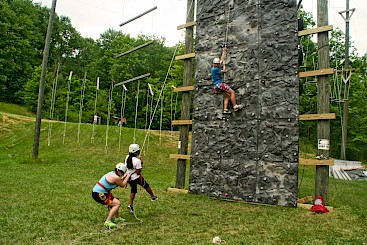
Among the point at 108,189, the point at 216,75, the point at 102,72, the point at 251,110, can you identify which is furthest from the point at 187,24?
the point at 102,72

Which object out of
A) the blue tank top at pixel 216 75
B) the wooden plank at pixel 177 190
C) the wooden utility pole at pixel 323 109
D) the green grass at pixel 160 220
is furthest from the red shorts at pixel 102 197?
the wooden utility pole at pixel 323 109

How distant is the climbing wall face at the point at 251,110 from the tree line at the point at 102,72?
13.1 metres

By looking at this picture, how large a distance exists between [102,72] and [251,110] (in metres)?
41.5

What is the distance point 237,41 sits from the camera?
860 cm

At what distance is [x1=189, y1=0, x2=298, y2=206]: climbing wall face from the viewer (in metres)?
7.68

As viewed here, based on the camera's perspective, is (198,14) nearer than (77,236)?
No

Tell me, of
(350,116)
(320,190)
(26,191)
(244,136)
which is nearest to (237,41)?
(244,136)

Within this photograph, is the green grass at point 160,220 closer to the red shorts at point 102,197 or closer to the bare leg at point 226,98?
the red shorts at point 102,197

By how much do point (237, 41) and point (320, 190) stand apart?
4.01m

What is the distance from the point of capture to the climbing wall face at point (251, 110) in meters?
7.68

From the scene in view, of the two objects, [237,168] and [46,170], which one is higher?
[237,168]

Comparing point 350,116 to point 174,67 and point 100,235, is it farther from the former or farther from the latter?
point 100,235

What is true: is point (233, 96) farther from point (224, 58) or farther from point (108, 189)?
point (108, 189)

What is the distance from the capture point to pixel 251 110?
812 cm
